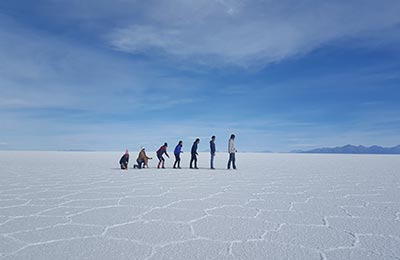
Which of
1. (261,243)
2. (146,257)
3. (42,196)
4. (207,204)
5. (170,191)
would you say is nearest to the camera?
(146,257)

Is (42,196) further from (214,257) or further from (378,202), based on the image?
(378,202)

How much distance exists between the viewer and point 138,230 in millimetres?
2898

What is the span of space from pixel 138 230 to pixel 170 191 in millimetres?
2430

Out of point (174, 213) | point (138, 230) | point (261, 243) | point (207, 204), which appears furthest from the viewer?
point (207, 204)

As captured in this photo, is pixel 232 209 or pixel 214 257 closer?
pixel 214 257

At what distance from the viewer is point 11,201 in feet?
14.0

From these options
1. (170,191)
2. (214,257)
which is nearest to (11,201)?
(170,191)

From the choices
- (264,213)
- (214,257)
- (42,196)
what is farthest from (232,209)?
(42,196)

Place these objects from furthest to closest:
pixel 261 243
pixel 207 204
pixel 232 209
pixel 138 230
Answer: pixel 207 204 < pixel 232 209 < pixel 138 230 < pixel 261 243

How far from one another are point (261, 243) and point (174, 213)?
1.39 m

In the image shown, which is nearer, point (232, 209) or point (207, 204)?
point (232, 209)

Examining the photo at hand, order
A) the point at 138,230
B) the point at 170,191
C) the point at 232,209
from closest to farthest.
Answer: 1. the point at 138,230
2. the point at 232,209
3. the point at 170,191

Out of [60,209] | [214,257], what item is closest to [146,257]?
[214,257]

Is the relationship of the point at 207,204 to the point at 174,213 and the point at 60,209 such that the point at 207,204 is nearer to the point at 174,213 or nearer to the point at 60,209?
the point at 174,213
